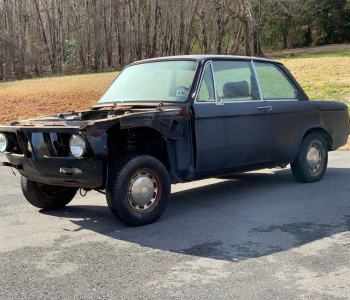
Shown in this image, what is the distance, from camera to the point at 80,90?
25000 mm

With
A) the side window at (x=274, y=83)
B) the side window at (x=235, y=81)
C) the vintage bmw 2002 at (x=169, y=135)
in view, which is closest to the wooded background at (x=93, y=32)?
the side window at (x=274, y=83)

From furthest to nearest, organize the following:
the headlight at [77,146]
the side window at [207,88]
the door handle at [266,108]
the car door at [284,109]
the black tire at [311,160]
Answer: the black tire at [311,160]
the car door at [284,109]
the door handle at [266,108]
the side window at [207,88]
the headlight at [77,146]

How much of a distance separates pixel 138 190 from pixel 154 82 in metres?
1.68

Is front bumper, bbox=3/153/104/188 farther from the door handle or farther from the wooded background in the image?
the wooded background

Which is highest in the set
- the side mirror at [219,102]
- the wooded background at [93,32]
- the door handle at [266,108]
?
the wooded background at [93,32]

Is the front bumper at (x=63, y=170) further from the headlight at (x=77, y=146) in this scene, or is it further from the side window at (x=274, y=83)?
the side window at (x=274, y=83)

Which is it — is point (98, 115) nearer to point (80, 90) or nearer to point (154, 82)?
point (154, 82)

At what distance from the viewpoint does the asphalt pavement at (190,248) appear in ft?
14.0

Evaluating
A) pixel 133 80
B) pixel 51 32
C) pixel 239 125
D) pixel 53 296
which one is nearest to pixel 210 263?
pixel 53 296

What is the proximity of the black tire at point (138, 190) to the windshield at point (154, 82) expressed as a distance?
1043 millimetres

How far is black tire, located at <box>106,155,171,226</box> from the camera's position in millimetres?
5688

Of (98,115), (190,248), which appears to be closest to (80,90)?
(98,115)

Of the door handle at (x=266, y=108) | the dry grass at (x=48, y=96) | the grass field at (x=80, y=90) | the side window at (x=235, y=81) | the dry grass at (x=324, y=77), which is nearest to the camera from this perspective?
the side window at (x=235, y=81)

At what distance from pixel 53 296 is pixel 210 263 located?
4.45ft
